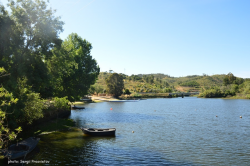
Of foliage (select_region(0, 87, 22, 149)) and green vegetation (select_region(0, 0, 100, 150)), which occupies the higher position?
green vegetation (select_region(0, 0, 100, 150))

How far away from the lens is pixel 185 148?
2938 centimetres

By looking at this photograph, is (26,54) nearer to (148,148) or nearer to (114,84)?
(148,148)

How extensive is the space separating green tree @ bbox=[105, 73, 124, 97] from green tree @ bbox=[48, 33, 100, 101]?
290 feet

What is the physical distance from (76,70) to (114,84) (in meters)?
105

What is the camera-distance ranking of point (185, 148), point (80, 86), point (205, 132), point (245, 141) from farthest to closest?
point (80, 86) < point (205, 132) < point (245, 141) < point (185, 148)

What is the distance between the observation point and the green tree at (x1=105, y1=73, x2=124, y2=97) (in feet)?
557

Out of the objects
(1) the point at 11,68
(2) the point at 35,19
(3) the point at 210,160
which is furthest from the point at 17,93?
(3) the point at 210,160

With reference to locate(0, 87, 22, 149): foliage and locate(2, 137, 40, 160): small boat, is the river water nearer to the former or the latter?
locate(2, 137, 40, 160): small boat

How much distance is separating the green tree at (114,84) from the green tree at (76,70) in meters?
88.3

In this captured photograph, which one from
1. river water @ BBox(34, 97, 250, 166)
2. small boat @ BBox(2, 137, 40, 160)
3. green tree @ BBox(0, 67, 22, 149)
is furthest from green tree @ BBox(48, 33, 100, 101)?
green tree @ BBox(0, 67, 22, 149)

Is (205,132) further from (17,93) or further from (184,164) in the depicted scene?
(17,93)

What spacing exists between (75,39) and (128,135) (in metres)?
49.7

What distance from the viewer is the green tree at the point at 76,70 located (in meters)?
59.2

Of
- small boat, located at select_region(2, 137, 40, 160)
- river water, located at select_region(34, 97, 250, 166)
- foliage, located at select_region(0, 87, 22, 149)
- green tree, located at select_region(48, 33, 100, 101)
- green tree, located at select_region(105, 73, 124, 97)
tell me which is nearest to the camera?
foliage, located at select_region(0, 87, 22, 149)
